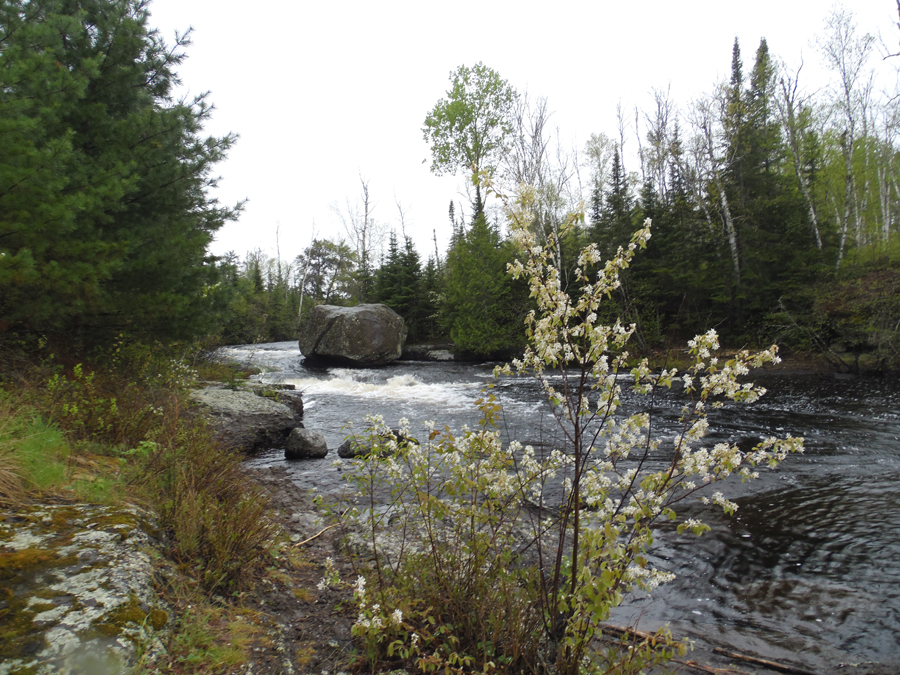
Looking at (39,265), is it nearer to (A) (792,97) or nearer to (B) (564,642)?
(B) (564,642)

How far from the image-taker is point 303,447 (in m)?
6.88

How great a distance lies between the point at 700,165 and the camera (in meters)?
19.6

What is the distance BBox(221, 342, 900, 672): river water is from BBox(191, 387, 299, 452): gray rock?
0.45 metres

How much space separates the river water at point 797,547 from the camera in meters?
2.99

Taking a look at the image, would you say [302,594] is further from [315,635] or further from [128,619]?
[128,619]

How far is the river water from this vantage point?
2.99 meters

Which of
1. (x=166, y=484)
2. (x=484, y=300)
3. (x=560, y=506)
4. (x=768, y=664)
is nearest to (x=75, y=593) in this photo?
(x=166, y=484)

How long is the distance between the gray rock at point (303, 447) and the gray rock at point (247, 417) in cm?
65

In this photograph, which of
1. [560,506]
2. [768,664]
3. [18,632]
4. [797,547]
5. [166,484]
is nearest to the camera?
[18,632]

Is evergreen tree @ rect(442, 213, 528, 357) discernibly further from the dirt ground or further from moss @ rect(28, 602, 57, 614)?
moss @ rect(28, 602, 57, 614)

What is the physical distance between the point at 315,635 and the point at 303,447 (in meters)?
4.63

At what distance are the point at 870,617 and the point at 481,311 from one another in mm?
18323

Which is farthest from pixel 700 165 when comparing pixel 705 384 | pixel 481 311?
pixel 705 384

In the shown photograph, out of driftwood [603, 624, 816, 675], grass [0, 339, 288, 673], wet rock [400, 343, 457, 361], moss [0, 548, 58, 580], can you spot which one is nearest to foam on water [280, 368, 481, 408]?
wet rock [400, 343, 457, 361]
